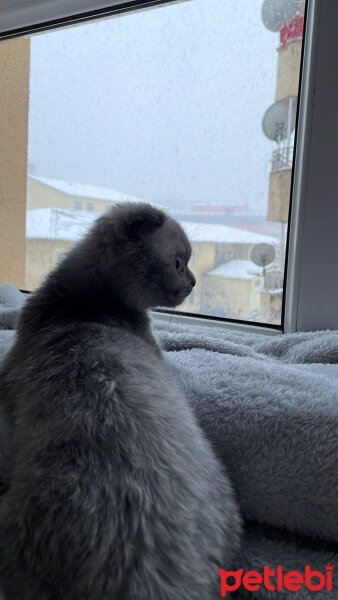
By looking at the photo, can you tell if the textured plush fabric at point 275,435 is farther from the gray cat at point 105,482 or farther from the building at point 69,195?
the building at point 69,195

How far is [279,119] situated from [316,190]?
0.19m

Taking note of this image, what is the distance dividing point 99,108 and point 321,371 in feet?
2.77

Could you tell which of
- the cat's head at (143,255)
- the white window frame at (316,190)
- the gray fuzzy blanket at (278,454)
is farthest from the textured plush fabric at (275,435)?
the white window frame at (316,190)

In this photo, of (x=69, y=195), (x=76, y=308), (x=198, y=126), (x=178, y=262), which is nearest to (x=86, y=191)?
(x=69, y=195)

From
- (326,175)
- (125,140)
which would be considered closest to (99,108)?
(125,140)

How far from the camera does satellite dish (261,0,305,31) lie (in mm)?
896

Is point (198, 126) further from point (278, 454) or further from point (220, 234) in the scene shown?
point (278, 454)

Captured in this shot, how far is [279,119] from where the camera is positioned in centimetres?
93

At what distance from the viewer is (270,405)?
0.49m

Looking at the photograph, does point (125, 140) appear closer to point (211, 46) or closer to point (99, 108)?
point (99, 108)

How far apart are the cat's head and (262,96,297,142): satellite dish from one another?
373 millimetres

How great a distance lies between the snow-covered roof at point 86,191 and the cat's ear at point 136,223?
1.45 ft

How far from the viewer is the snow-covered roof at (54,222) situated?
1181 mm

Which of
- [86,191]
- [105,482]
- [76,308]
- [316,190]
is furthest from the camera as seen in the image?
[86,191]
